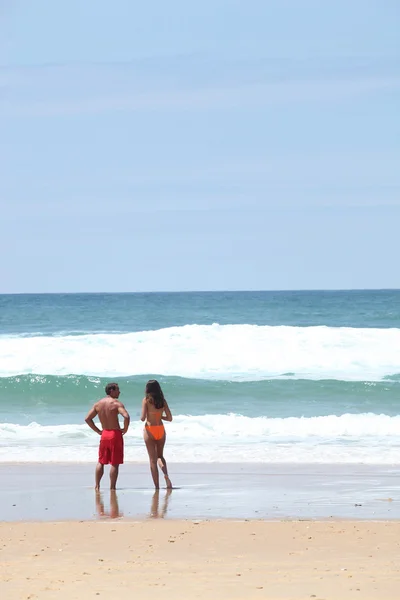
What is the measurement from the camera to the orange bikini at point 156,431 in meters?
11.4

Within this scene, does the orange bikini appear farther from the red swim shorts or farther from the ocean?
the ocean

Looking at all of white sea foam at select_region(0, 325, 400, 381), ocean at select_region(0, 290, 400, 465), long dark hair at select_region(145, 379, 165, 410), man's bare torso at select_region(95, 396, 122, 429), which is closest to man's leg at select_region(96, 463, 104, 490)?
man's bare torso at select_region(95, 396, 122, 429)

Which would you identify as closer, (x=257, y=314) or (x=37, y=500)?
(x=37, y=500)

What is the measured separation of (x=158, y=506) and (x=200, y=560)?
2623mm

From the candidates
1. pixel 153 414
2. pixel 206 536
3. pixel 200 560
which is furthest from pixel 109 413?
pixel 200 560

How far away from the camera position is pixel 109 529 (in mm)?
8711

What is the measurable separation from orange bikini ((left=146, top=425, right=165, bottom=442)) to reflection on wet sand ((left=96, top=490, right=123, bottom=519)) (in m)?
0.84

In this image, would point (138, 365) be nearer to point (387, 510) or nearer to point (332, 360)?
point (332, 360)

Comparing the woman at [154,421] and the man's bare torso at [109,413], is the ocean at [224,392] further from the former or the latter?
the man's bare torso at [109,413]

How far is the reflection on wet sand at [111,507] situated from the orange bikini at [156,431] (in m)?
0.84

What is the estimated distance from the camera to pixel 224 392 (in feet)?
79.4

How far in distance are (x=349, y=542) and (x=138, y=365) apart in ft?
70.9

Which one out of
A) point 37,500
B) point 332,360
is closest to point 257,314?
point 332,360

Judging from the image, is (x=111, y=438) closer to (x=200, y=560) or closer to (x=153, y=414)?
(x=153, y=414)
